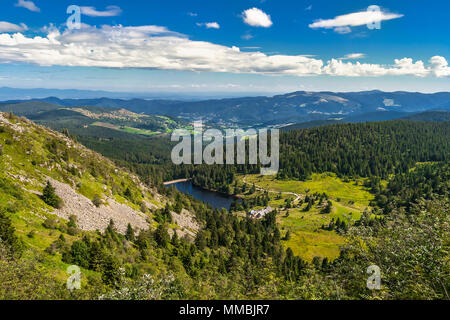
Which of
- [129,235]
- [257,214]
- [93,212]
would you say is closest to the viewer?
[129,235]

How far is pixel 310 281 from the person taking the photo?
33125 mm

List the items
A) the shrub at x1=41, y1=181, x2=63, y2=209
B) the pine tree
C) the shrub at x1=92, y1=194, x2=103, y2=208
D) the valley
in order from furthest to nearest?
the shrub at x1=92, y1=194, x2=103, y2=208, the pine tree, the shrub at x1=41, y1=181, x2=63, y2=209, the valley

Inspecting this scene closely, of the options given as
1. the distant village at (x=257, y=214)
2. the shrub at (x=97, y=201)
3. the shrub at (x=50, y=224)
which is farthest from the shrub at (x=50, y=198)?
the distant village at (x=257, y=214)

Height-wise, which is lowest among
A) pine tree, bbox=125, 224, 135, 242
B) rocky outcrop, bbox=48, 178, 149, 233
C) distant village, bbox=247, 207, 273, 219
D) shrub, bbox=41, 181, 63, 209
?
distant village, bbox=247, 207, 273, 219

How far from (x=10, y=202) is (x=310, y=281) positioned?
6251cm

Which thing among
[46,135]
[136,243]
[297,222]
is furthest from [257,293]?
[297,222]

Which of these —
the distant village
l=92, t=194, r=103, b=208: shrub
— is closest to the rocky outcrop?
l=92, t=194, r=103, b=208: shrub

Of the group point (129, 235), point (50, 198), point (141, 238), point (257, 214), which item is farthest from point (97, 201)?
point (257, 214)

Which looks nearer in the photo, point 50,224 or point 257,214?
point 50,224

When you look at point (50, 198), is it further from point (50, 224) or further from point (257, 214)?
point (257, 214)

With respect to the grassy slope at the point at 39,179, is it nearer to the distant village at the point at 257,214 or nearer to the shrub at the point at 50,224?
the shrub at the point at 50,224

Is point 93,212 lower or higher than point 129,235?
higher

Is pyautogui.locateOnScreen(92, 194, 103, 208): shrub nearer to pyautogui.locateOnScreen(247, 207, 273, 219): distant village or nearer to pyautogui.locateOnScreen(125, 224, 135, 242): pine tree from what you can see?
pyautogui.locateOnScreen(125, 224, 135, 242): pine tree

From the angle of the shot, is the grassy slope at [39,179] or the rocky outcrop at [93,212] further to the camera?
the rocky outcrop at [93,212]
